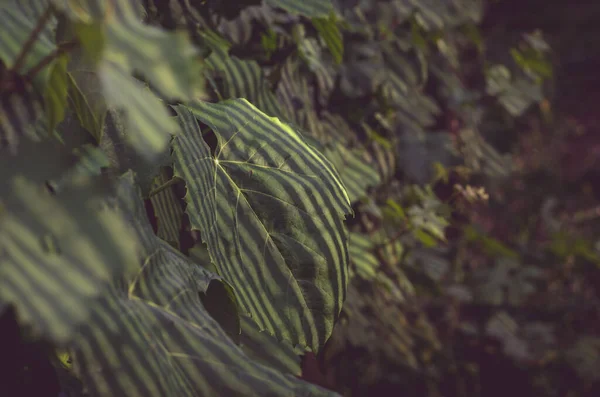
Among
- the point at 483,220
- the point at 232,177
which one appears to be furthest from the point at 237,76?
the point at 483,220

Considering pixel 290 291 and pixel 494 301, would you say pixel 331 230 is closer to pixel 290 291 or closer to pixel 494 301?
pixel 290 291

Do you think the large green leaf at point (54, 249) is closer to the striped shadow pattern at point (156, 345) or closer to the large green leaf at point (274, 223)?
the striped shadow pattern at point (156, 345)

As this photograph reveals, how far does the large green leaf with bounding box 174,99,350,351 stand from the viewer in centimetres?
74

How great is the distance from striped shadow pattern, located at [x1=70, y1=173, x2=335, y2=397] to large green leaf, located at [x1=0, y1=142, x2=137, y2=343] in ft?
0.51

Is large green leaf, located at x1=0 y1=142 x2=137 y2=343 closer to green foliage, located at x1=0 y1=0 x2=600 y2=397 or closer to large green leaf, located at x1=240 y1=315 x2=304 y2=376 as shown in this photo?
green foliage, located at x1=0 y1=0 x2=600 y2=397

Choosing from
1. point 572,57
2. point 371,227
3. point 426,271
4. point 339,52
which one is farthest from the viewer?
point 572,57

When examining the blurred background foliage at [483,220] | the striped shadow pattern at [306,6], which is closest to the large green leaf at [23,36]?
the striped shadow pattern at [306,6]

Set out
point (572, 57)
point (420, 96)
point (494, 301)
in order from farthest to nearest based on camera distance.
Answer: point (572, 57), point (494, 301), point (420, 96)

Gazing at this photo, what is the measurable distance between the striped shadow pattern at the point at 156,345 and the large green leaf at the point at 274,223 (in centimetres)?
8

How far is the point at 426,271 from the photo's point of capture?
8.10ft

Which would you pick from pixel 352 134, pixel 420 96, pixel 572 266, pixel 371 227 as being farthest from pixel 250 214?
pixel 572 266

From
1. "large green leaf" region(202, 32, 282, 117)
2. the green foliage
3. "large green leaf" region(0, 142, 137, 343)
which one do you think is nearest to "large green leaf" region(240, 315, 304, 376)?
the green foliage

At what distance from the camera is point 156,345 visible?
57 cm

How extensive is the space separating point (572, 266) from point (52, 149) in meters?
→ 3.93
